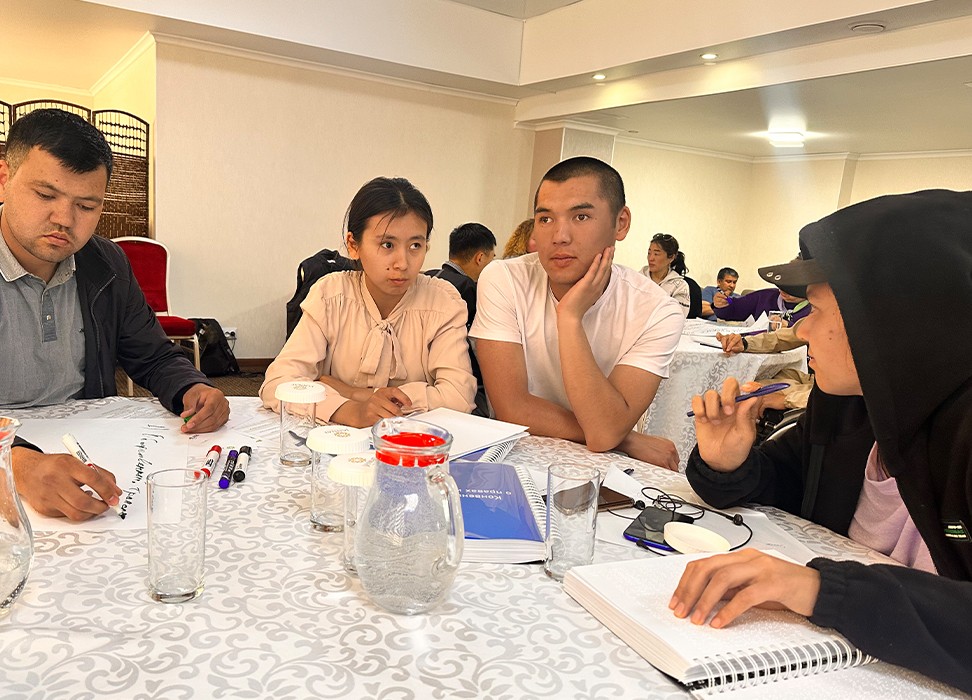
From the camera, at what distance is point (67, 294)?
175 cm

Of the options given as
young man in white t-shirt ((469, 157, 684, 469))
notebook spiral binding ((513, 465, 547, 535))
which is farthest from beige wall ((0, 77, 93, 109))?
notebook spiral binding ((513, 465, 547, 535))

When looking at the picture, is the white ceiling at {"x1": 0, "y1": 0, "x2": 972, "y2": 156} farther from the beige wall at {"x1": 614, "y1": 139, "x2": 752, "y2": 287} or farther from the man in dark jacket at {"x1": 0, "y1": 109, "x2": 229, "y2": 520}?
the man in dark jacket at {"x1": 0, "y1": 109, "x2": 229, "y2": 520}

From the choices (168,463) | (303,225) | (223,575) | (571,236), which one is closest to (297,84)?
(303,225)

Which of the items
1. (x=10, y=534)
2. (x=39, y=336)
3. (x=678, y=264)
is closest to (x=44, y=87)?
(x=678, y=264)

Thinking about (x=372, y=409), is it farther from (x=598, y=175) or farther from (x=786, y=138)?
(x=786, y=138)

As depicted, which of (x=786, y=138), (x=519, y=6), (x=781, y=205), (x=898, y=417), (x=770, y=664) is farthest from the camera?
(x=781, y=205)

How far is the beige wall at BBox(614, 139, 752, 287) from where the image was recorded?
367 inches

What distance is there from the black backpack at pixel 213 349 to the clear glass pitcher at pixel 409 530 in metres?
5.09

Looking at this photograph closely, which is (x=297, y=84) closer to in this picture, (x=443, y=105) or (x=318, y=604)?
(x=443, y=105)

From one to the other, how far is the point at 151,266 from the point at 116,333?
3647 millimetres

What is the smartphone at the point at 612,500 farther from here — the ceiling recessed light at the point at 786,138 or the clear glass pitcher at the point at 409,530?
the ceiling recessed light at the point at 786,138

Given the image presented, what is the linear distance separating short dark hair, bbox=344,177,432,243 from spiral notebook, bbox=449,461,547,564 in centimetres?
84

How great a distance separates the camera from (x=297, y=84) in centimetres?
582

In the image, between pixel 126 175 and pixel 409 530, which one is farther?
pixel 126 175
